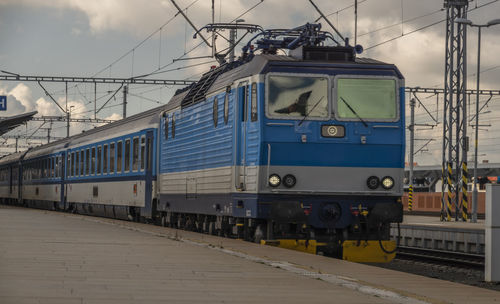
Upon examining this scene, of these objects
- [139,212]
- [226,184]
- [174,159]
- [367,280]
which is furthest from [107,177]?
[367,280]

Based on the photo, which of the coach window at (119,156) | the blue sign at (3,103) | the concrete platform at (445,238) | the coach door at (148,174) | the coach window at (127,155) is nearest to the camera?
the concrete platform at (445,238)

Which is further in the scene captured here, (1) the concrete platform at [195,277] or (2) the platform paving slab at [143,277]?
(1) the concrete platform at [195,277]

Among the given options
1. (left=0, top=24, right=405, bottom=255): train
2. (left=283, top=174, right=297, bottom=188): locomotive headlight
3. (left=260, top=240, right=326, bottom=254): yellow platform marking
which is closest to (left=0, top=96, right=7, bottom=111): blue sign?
(left=0, top=24, right=405, bottom=255): train

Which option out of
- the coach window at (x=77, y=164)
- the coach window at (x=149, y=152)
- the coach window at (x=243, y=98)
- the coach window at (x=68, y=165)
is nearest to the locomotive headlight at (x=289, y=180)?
the coach window at (x=243, y=98)

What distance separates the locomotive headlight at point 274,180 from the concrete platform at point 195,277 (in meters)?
1.19

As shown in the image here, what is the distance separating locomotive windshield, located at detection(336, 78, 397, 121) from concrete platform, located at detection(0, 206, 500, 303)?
10.3ft

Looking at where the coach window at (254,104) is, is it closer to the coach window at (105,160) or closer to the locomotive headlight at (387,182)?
the locomotive headlight at (387,182)

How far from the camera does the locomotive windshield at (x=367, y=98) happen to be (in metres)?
16.5

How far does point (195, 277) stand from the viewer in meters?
10.6

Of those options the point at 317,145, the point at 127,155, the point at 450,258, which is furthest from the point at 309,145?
the point at 127,155

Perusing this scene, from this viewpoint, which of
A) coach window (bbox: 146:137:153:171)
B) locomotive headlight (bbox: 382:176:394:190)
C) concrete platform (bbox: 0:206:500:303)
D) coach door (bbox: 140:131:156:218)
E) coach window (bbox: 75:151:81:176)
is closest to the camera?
concrete platform (bbox: 0:206:500:303)

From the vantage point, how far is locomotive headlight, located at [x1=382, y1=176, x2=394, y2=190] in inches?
647

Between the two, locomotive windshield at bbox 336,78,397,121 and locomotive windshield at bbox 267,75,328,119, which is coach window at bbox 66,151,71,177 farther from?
locomotive windshield at bbox 336,78,397,121

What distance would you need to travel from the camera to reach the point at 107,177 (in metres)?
31.1
